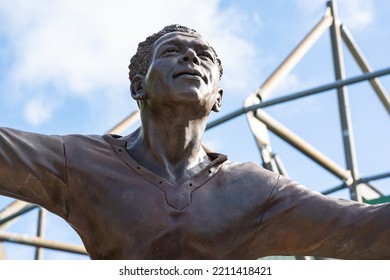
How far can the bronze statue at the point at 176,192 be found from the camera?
4480 millimetres

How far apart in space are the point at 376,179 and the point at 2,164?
8101 millimetres

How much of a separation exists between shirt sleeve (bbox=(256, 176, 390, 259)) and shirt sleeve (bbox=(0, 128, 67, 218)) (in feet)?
3.41

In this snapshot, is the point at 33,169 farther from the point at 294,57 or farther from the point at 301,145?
the point at 294,57

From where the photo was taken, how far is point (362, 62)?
43.8ft

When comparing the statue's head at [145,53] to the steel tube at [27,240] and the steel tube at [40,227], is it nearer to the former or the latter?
the steel tube at [27,240]

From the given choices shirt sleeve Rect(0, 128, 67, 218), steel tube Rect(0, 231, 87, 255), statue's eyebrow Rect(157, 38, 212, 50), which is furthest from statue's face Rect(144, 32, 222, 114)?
steel tube Rect(0, 231, 87, 255)

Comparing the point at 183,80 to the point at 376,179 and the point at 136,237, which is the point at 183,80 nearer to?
the point at 136,237

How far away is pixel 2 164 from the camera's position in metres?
4.47

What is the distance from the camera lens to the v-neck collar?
455cm

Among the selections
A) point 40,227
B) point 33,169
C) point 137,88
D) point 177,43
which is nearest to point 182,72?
point 177,43
